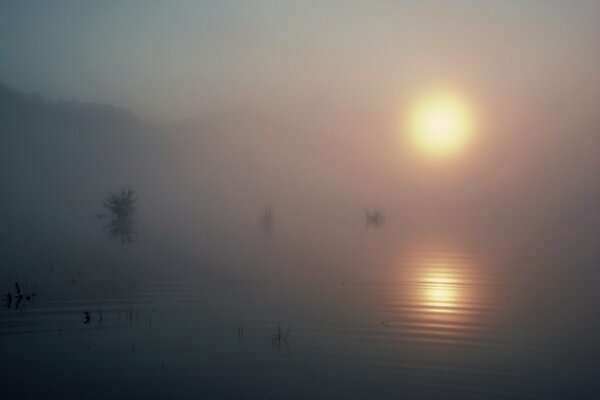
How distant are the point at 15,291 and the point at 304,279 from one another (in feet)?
59.9

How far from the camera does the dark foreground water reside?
1531 cm

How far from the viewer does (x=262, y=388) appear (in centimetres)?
1514

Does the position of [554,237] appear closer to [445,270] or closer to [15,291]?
[445,270]

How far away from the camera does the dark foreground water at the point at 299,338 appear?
1531 centimetres

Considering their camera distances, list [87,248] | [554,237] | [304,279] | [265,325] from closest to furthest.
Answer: [265,325] → [304,279] → [87,248] → [554,237]

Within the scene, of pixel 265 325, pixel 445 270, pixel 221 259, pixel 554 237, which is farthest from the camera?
pixel 554 237

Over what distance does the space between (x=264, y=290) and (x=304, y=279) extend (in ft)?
15.4

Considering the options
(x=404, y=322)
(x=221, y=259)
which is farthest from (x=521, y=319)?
(x=221, y=259)

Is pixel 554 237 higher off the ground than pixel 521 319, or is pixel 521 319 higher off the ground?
pixel 554 237

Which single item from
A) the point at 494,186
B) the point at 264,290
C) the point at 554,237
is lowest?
the point at 264,290

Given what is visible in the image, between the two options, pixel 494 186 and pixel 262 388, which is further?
pixel 494 186

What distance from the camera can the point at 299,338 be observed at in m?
20.3

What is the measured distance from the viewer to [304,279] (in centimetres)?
3406

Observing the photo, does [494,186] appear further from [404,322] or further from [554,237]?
[404,322]
